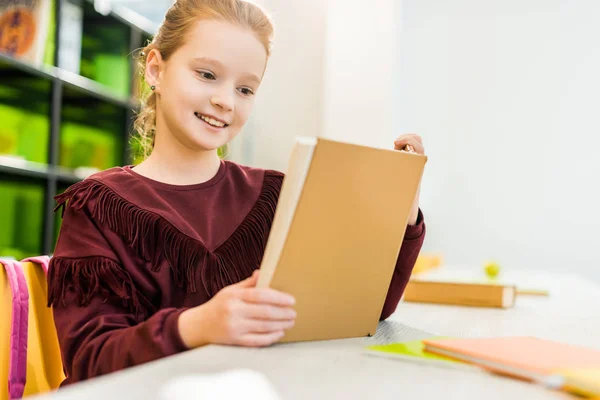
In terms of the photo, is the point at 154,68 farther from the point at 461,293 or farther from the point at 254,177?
the point at 461,293

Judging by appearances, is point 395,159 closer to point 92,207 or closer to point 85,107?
point 92,207

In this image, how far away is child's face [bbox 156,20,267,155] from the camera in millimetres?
932

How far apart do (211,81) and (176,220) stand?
0.21 m

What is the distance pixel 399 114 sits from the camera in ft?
12.2

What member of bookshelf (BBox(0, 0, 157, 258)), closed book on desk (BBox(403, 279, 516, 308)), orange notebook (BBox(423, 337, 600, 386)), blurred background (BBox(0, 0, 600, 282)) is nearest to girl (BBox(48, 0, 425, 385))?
orange notebook (BBox(423, 337, 600, 386))

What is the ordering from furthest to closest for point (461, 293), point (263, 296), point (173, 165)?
point (461, 293) < point (173, 165) < point (263, 296)

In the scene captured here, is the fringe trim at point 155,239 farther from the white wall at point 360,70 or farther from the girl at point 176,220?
the white wall at point 360,70

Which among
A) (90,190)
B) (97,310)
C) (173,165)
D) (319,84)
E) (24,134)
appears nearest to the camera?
(97,310)

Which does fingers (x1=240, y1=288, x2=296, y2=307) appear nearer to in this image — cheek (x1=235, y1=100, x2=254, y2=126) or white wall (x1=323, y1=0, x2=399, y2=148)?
cheek (x1=235, y1=100, x2=254, y2=126)

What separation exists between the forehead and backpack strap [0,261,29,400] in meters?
0.39

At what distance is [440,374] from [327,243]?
0.60ft

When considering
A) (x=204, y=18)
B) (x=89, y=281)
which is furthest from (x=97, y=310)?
(x=204, y=18)

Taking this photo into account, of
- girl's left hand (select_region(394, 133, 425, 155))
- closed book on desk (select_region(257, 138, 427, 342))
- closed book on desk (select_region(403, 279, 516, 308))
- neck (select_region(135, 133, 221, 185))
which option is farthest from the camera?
closed book on desk (select_region(403, 279, 516, 308))

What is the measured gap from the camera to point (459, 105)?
12.4ft
